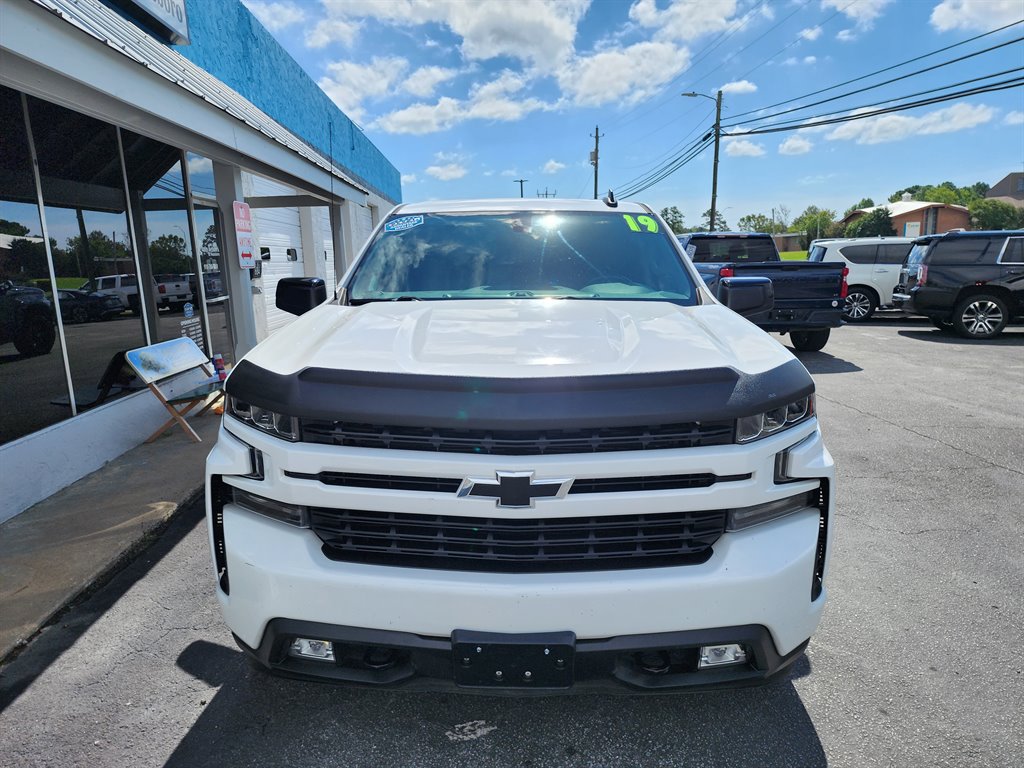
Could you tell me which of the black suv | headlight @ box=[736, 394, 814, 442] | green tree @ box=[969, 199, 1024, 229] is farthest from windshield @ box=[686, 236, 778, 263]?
green tree @ box=[969, 199, 1024, 229]

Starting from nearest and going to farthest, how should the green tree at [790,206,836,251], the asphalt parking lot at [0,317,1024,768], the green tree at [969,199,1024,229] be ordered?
the asphalt parking lot at [0,317,1024,768] → the green tree at [969,199,1024,229] → the green tree at [790,206,836,251]

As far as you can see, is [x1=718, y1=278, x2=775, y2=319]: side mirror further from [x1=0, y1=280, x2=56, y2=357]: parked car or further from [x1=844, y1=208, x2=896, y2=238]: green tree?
[x1=844, y1=208, x2=896, y2=238]: green tree

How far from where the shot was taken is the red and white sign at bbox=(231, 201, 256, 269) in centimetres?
827

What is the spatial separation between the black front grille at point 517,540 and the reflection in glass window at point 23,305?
4.05 meters

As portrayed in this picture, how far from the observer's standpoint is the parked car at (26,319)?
4.80 metres

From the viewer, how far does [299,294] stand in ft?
10.7

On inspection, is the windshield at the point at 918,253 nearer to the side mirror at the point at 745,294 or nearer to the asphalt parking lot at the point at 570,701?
the asphalt parking lot at the point at 570,701

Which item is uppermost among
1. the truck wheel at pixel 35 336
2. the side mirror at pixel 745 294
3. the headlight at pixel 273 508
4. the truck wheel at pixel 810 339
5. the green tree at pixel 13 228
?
the green tree at pixel 13 228

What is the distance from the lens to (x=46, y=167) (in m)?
5.34

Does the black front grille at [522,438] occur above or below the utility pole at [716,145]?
below

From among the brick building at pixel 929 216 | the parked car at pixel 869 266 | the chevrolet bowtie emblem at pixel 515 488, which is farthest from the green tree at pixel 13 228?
the brick building at pixel 929 216

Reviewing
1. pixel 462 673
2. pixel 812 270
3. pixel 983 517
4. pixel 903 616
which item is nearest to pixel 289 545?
pixel 462 673

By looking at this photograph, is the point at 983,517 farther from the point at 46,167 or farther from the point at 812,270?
the point at 46,167

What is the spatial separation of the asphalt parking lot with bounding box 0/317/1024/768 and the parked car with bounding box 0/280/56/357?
241 centimetres
